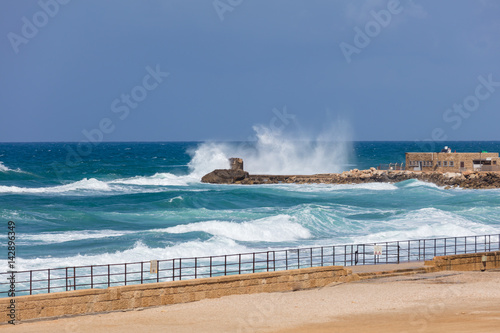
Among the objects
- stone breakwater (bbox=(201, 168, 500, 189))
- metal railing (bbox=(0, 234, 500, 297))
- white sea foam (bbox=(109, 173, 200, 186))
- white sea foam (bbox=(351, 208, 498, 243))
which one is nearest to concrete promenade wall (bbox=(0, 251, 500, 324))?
metal railing (bbox=(0, 234, 500, 297))

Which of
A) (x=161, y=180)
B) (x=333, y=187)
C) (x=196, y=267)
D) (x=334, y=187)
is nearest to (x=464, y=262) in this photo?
(x=196, y=267)

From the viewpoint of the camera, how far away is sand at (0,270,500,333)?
52.2 ft

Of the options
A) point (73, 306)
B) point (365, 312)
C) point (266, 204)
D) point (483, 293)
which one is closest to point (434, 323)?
point (365, 312)

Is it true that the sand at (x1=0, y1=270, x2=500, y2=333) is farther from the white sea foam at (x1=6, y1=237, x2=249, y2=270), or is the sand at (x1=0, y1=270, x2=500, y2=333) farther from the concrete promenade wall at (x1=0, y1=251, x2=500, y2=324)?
the white sea foam at (x1=6, y1=237, x2=249, y2=270)

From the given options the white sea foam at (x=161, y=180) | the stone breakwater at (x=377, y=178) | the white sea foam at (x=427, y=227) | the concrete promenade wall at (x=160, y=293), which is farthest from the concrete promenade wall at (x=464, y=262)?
the white sea foam at (x=161, y=180)

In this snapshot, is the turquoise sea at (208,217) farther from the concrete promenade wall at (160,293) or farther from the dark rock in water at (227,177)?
the concrete promenade wall at (160,293)

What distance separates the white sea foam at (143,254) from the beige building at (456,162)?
4528 centimetres

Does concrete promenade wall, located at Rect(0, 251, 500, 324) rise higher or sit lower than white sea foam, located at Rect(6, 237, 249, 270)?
higher

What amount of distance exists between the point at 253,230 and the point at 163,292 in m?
17.2

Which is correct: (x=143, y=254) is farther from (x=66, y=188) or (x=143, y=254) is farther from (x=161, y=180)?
(x=161, y=180)

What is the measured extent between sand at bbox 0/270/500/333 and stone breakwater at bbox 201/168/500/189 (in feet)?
156

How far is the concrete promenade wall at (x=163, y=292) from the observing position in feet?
53.5

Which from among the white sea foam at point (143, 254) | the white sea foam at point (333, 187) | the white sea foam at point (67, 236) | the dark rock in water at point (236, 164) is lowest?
the white sea foam at point (143, 254)

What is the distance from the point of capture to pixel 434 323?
16.4m
